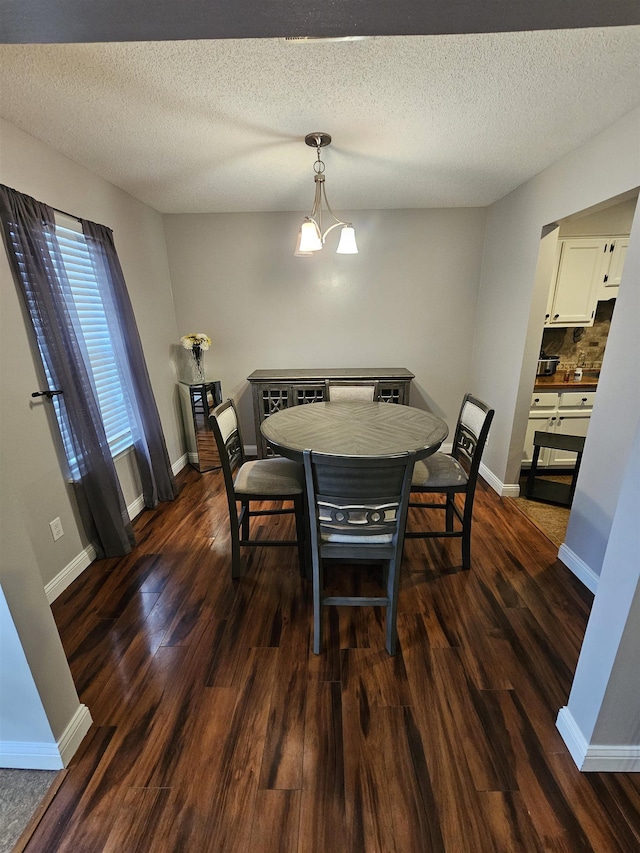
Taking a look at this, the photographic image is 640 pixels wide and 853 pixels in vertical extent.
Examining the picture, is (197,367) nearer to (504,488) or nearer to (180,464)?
(180,464)

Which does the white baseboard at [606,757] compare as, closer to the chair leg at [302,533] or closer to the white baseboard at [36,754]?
the chair leg at [302,533]

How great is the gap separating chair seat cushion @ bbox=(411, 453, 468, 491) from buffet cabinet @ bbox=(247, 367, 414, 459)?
119cm

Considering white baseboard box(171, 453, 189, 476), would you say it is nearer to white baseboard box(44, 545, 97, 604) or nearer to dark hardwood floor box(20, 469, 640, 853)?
white baseboard box(44, 545, 97, 604)

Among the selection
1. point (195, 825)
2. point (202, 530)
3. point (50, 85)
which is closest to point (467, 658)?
point (195, 825)

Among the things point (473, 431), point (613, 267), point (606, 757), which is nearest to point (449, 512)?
point (473, 431)

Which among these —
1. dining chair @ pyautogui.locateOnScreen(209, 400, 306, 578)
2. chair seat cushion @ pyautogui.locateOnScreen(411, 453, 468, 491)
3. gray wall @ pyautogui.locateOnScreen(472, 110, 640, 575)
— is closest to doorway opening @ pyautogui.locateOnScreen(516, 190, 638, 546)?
gray wall @ pyautogui.locateOnScreen(472, 110, 640, 575)

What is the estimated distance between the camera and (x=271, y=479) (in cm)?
201

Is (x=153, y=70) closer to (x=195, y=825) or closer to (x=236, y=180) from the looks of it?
(x=236, y=180)

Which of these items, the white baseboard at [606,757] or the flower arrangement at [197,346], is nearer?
the white baseboard at [606,757]

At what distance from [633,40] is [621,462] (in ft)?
5.35

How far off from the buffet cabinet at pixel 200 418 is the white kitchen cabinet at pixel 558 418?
2.88 metres

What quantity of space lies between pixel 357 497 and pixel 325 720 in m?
0.85

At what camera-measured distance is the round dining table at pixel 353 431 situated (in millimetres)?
1735

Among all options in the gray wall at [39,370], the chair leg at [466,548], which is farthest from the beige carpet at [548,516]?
the gray wall at [39,370]
